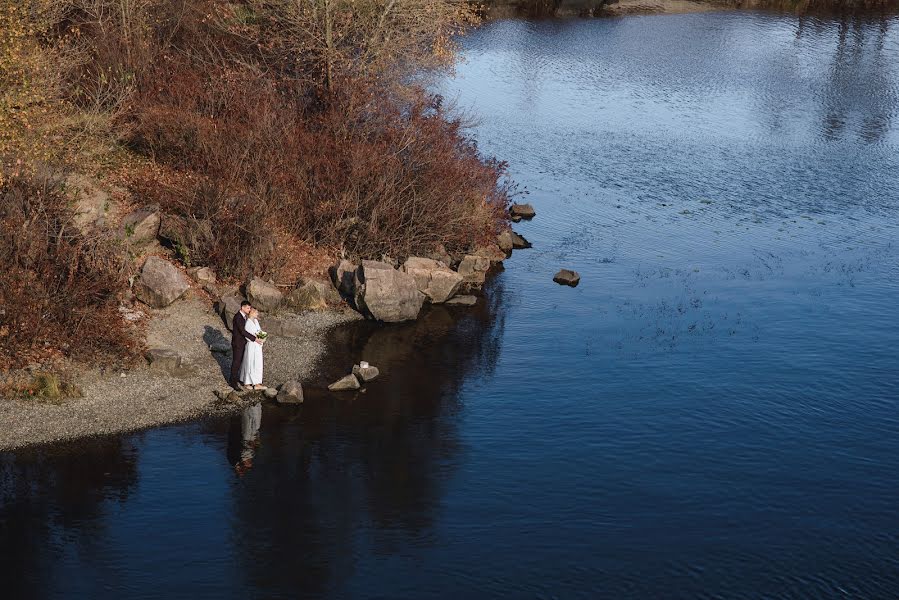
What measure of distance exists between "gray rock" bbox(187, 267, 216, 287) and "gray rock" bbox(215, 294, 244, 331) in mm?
1276

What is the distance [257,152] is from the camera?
3894 centimetres

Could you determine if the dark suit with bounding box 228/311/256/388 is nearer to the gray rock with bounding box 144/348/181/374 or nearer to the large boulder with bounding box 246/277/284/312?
the gray rock with bounding box 144/348/181/374

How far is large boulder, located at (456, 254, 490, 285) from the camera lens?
38.4m

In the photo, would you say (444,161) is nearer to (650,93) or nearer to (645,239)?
(645,239)

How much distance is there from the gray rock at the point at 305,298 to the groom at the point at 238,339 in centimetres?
561

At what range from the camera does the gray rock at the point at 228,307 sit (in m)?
31.9

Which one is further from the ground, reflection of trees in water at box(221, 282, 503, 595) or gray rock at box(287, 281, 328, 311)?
gray rock at box(287, 281, 328, 311)

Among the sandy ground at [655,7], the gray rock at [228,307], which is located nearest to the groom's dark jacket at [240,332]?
the gray rock at [228,307]

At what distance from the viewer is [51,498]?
2338 centimetres

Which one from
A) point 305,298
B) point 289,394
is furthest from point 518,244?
point 289,394

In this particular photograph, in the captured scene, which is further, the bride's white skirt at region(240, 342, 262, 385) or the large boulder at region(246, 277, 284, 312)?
the large boulder at region(246, 277, 284, 312)

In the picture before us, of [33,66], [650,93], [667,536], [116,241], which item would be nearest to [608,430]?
[667,536]

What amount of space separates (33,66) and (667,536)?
23.1 m

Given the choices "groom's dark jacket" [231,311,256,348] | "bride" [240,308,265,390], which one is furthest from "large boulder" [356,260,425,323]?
"groom's dark jacket" [231,311,256,348]
